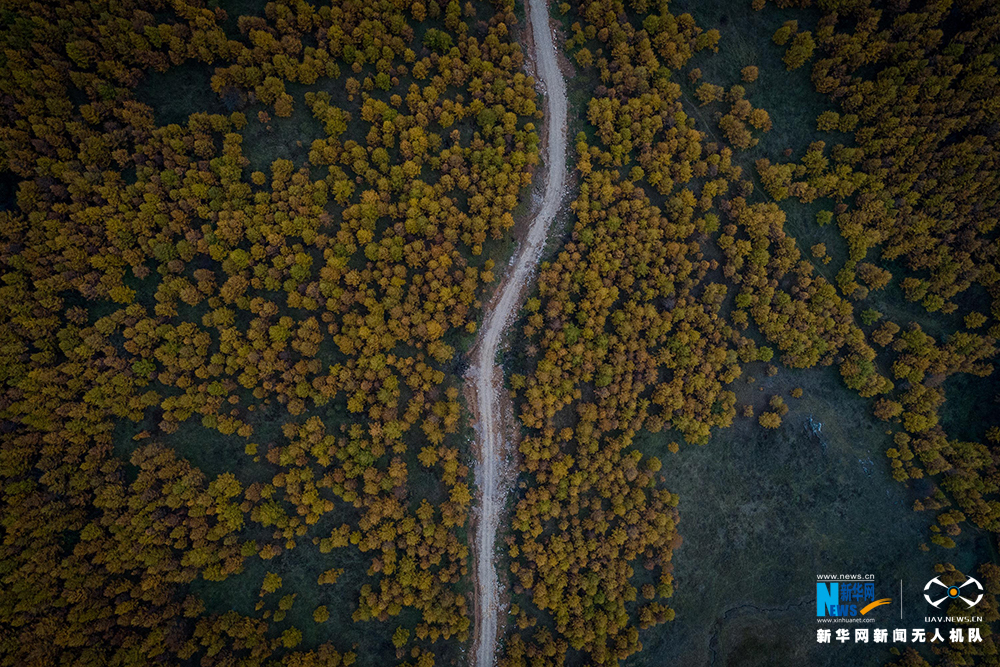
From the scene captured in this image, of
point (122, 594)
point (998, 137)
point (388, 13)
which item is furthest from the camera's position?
point (998, 137)

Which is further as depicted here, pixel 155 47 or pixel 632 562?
pixel 632 562

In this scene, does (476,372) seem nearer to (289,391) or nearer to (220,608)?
(289,391)

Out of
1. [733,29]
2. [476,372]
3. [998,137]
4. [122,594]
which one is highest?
[998,137]

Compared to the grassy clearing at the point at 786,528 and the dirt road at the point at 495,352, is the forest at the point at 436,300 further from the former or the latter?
the grassy clearing at the point at 786,528

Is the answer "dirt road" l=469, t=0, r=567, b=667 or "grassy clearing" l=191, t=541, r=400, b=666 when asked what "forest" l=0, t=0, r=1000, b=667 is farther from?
"dirt road" l=469, t=0, r=567, b=667

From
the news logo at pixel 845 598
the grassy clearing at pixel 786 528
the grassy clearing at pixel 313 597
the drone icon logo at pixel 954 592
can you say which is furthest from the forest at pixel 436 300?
the news logo at pixel 845 598

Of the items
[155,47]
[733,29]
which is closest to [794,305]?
[733,29]
